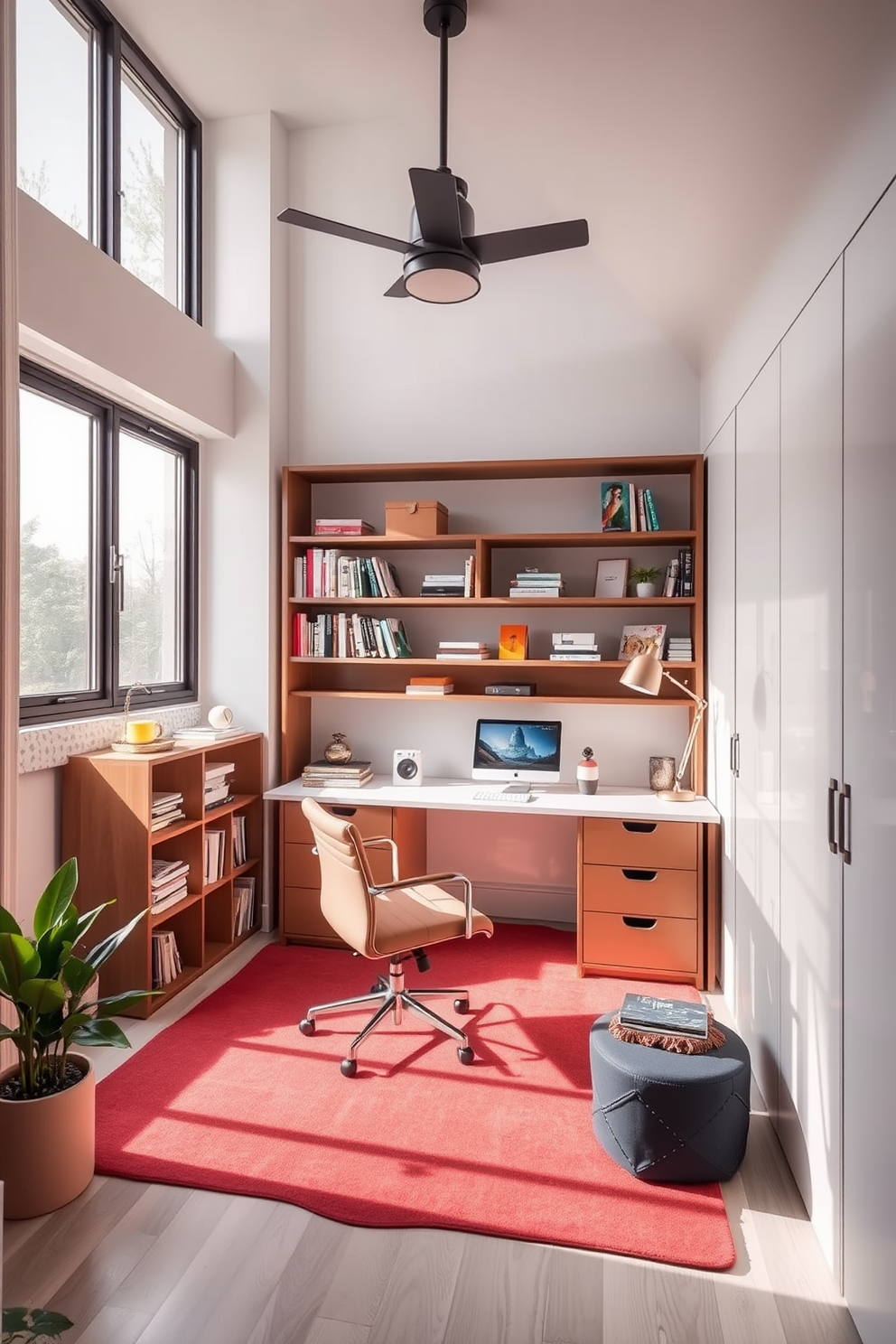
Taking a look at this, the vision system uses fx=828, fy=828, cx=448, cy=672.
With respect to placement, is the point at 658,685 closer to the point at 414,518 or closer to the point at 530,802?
the point at 530,802

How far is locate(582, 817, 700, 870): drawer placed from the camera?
3314 mm

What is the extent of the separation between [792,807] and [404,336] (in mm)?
3033

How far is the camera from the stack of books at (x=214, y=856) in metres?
3.46

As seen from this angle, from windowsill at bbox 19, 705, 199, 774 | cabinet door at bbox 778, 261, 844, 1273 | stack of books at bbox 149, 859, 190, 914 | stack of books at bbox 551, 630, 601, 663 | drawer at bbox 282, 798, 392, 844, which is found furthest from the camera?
stack of books at bbox 551, 630, 601, 663

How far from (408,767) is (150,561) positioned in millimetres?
1505

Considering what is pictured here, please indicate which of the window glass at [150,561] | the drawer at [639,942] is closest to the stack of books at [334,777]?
the window glass at [150,561]

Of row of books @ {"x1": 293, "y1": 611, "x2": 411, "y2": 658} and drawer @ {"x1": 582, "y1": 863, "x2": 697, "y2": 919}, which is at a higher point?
row of books @ {"x1": 293, "y1": 611, "x2": 411, "y2": 658}

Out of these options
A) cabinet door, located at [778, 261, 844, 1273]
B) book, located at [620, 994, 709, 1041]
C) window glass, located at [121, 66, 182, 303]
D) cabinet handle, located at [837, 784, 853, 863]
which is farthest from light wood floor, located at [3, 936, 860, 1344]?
window glass, located at [121, 66, 182, 303]

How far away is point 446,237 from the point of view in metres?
2.43

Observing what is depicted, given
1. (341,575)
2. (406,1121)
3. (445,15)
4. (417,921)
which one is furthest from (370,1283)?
(445,15)

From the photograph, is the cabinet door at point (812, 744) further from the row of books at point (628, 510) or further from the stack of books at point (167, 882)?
the stack of books at point (167, 882)

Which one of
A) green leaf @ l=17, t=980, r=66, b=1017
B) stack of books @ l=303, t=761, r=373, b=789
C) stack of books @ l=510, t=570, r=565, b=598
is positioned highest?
stack of books @ l=510, t=570, r=565, b=598

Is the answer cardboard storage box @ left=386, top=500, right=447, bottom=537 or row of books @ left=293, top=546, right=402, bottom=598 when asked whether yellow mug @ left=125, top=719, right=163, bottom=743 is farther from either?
cardboard storage box @ left=386, top=500, right=447, bottom=537

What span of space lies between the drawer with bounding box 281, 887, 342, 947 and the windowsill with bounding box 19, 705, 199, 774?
3.61ft
